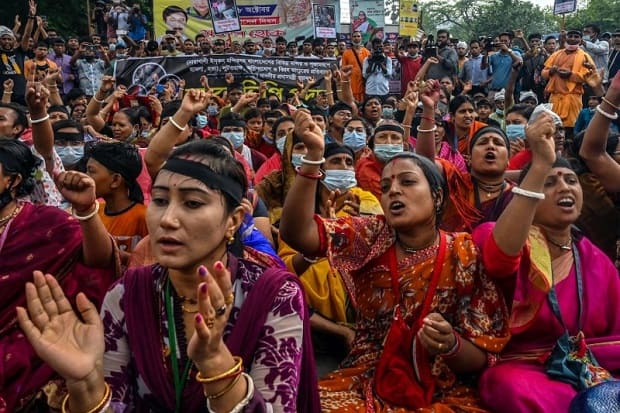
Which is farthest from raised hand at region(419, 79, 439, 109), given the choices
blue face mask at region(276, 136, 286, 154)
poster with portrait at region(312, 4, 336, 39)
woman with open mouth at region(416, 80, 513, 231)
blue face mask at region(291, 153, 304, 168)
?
poster with portrait at region(312, 4, 336, 39)

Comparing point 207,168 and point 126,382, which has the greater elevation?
point 207,168

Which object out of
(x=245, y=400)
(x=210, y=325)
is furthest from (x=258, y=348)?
(x=210, y=325)

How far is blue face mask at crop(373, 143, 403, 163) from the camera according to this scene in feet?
16.2

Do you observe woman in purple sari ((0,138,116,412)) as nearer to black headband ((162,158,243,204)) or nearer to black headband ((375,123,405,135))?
black headband ((162,158,243,204))

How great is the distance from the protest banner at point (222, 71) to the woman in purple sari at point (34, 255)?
7.99 metres

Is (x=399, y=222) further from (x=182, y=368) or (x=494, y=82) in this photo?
(x=494, y=82)

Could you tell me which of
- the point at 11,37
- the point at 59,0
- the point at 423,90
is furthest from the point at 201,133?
the point at 59,0

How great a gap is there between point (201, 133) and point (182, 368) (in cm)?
407

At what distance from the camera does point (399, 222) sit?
246 centimetres

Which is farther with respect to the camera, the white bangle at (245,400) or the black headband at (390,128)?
the black headband at (390,128)

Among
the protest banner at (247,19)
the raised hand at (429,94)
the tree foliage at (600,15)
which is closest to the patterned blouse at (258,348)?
the raised hand at (429,94)

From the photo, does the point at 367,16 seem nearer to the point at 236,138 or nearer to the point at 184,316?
the point at 236,138

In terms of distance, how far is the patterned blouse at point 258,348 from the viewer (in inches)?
69.7

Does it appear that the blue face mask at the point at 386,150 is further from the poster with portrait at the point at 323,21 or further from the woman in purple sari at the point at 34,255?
the poster with portrait at the point at 323,21
